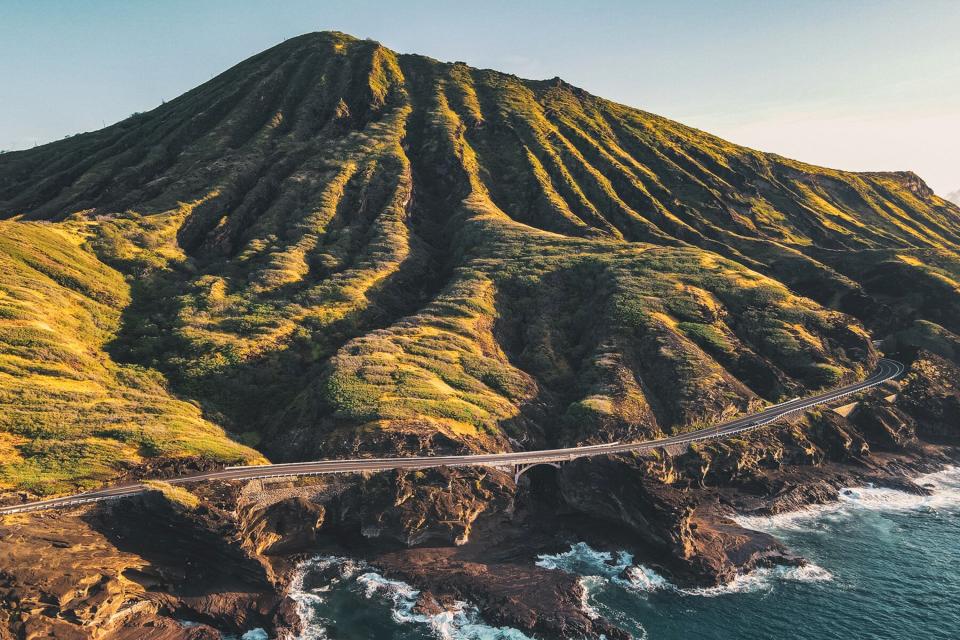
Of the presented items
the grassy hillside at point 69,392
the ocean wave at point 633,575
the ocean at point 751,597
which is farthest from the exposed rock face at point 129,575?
the ocean wave at point 633,575

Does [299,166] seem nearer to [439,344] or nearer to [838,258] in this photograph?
[439,344]

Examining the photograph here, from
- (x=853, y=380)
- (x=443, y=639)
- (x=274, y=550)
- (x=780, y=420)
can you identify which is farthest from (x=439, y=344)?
(x=853, y=380)

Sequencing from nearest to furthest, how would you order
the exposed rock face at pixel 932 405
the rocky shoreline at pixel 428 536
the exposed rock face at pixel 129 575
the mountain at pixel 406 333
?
the exposed rock face at pixel 129 575, the rocky shoreline at pixel 428 536, the mountain at pixel 406 333, the exposed rock face at pixel 932 405

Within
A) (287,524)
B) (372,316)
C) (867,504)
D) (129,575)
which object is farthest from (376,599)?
(867,504)

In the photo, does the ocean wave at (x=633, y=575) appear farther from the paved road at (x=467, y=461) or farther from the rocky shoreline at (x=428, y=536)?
the paved road at (x=467, y=461)

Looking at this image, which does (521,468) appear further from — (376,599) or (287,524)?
(287,524)

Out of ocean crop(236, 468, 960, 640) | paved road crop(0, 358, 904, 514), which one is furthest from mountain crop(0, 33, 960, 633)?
ocean crop(236, 468, 960, 640)

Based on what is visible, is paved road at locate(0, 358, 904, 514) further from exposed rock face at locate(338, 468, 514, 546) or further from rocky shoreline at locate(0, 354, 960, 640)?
exposed rock face at locate(338, 468, 514, 546)
